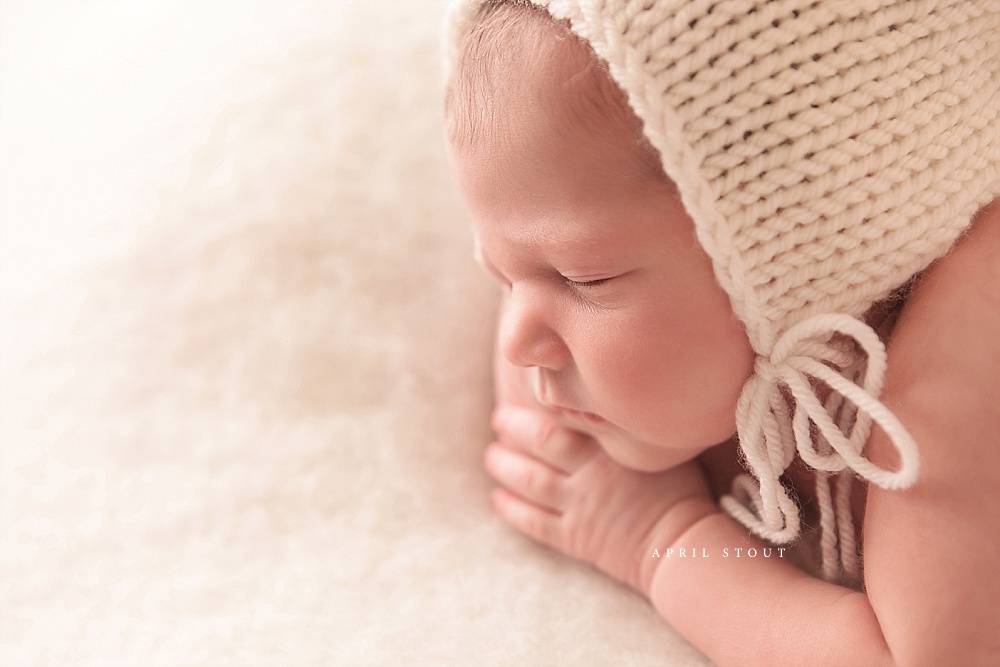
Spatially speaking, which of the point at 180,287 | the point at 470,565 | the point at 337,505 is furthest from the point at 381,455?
the point at 180,287

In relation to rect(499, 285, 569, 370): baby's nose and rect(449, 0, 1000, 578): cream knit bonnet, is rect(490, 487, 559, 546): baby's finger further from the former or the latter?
rect(449, 0, 1000, 578): cream knit bonnet

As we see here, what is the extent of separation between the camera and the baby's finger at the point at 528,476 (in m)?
1.29

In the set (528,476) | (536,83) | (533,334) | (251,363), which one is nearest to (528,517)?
(528,476)

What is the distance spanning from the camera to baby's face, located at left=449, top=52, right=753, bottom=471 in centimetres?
95

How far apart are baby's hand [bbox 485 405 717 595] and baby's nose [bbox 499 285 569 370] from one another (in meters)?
0.25

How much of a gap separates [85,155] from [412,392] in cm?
60

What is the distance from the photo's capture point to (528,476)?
1309 millimetres

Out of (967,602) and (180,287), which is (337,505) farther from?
(967,602)

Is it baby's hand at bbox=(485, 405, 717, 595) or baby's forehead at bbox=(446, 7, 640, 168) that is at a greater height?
baby's forehead at bbox=(446, 7, 640, 168)

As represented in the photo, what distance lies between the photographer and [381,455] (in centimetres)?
133

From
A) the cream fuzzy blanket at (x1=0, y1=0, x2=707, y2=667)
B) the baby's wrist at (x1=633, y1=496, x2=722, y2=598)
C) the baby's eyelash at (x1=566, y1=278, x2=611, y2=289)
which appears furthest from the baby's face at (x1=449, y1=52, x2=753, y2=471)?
the cream fuzzy blanket at (x1=0, y1=0, x2=707, y2=667)

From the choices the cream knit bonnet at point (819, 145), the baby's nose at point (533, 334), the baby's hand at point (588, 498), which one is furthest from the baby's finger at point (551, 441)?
the cream knit bonnet at point (819, 145)

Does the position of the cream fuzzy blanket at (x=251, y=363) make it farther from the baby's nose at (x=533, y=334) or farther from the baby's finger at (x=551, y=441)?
the baby's nose at (x=533, y=334)

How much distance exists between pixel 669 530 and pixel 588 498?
115 mm
